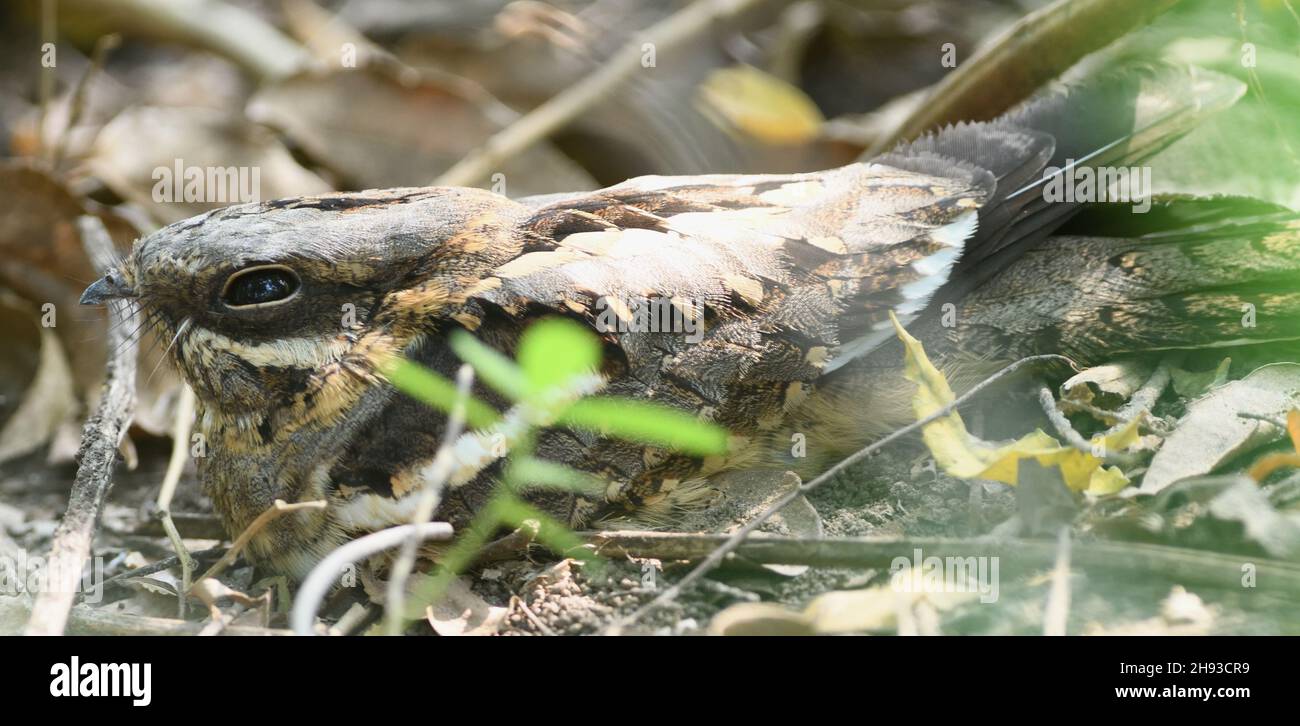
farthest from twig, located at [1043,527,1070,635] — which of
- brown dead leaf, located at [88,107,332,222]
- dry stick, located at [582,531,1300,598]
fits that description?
brown dead leaf, located at [88,107,332,222]

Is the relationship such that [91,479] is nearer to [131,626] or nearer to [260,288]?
[131,626]

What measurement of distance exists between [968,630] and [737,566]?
48cm

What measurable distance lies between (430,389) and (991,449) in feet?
3.93

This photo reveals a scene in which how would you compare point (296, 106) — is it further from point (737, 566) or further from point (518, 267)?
point (737, 566)

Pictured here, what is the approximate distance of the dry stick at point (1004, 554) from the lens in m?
1.99

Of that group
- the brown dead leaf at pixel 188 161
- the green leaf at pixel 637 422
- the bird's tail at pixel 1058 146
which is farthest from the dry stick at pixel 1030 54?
the brown dead leaf at pixel 188 161

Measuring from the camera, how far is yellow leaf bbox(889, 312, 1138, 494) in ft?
6.98

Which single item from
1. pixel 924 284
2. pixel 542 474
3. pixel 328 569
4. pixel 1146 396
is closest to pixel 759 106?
pixel 924 284

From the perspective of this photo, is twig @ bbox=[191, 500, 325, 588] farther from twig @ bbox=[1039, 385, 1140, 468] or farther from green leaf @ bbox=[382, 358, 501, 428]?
twig @ bbox=[1039, 385, 1140, 468]

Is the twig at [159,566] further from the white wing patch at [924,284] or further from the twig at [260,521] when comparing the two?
the white wing patch at [924,284]

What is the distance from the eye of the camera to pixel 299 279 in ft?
8.29

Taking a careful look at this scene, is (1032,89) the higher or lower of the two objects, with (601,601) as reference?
higher
